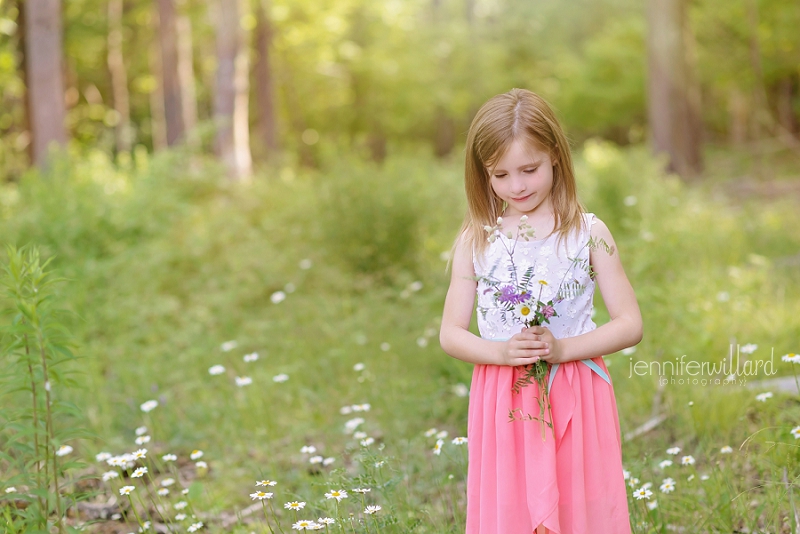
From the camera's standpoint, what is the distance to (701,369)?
425cm

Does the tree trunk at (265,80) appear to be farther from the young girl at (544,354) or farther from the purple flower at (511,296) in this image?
the purple flower at (511,296)

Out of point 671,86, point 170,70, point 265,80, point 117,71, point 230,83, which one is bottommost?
point 671,86

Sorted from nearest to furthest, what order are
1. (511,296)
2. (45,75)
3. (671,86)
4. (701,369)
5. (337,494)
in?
(511,296) < (337,494) < (701,369) < (45,75) < (671,86)

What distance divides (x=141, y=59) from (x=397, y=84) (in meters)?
8.94

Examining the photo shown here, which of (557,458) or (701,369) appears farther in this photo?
(701,369)

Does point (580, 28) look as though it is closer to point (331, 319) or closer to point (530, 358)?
point (331, 319)

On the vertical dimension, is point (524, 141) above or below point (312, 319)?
above

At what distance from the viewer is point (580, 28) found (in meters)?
40.0

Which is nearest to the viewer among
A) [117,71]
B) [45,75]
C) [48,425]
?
[48,425]

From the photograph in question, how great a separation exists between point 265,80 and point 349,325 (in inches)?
605

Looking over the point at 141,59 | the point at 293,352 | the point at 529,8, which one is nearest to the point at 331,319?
the point at 293,352

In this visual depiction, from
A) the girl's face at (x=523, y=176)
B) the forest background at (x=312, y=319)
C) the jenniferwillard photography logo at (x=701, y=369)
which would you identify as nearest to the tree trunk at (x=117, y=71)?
the forest background at (x=312, y=319)

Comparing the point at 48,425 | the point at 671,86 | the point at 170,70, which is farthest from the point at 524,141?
the point at 170,70

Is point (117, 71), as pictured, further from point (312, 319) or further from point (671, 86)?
point (312, 319)
